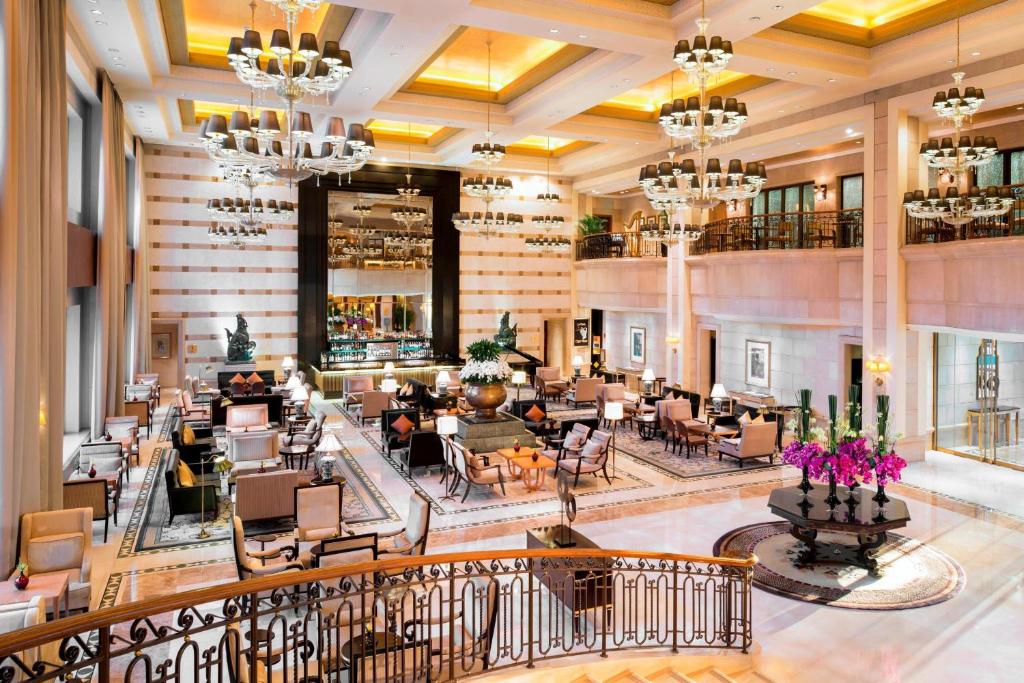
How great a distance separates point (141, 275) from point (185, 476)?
9775mm

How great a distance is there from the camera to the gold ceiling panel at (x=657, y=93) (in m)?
13.0

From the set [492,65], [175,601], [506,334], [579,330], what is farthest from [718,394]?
[175,601]

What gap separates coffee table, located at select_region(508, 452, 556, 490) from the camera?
9836 millimetres

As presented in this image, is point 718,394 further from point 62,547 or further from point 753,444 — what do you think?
point 62,547

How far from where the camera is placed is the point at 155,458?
1166cm

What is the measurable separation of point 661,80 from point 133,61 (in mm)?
9033

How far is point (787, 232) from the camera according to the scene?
1512 cm

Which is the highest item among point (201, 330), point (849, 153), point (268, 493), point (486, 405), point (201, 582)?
point (849, 153)

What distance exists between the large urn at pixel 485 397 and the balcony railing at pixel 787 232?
643cm

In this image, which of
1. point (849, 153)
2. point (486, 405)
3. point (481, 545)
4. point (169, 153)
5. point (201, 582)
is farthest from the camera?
point (169, 153)

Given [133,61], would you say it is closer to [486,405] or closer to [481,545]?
[486,405]

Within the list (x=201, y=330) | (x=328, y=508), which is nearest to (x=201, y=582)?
(x=328, y=508)

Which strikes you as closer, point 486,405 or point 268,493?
point 268,493

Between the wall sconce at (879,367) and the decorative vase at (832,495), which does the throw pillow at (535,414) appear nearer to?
the wall sconce at (879,367)
